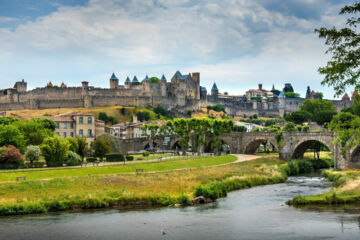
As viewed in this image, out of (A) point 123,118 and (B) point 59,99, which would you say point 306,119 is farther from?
(B) point 59,99

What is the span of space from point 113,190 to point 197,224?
10763 mm

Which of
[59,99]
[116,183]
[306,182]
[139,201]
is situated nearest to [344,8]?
[139,201]

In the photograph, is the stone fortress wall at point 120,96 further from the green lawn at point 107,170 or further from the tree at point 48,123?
the green lawn at point 107,170

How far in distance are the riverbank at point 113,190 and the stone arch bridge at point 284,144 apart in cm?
1526

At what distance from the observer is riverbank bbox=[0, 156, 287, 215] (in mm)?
33812

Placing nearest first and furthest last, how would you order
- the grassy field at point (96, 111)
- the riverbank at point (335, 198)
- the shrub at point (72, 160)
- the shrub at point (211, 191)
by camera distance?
the riverbank at point (335, 198) < the shrub at point (211, 191) < the shrub at point (72, 160) < the grassy field at point (96, 111)

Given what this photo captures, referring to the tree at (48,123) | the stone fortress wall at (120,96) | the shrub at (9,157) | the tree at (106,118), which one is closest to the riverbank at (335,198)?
the shrub at (9,157)

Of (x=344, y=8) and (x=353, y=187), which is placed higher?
(x=344, y=8)

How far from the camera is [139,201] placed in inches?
1416

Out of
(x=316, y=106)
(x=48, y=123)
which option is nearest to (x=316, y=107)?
(x=316, y=106)

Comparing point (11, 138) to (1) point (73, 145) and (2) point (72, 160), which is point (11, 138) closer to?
(1) point (73, 145)

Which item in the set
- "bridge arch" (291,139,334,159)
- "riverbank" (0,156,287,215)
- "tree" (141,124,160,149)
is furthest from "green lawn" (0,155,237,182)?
"tree" (141,124,160,149)

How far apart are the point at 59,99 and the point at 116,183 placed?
10202 centimetres

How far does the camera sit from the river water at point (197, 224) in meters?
26.8
